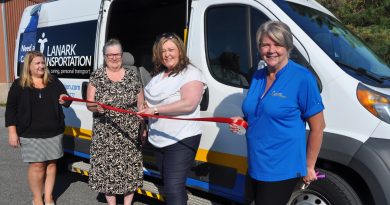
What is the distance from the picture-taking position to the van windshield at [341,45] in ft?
10.9

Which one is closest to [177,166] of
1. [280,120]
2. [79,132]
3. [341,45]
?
[280,120]

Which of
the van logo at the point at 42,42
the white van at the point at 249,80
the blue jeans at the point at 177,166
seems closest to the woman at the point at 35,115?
the white van at the point at 249,80

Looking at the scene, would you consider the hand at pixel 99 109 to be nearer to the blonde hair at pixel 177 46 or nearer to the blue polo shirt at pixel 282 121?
the blonde hair at pixel 177 46

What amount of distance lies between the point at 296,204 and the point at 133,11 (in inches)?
184

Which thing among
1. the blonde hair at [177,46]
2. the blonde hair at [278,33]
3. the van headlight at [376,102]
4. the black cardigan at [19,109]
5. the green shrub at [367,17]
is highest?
the green shrub at [367,17]

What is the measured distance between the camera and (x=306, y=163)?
8.32 ft

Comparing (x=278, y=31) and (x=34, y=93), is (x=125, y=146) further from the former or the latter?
(x=278, y=31)

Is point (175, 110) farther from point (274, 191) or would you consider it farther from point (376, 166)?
point (376, 166)

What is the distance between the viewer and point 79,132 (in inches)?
212

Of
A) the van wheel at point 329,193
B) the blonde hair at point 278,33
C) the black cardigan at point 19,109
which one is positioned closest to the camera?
the blonde hair at point 278,33

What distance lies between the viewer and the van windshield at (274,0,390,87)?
3.32 metres

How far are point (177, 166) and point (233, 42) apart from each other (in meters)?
1.25

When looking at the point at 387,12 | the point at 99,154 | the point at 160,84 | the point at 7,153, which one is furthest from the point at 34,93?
the point at 387,12

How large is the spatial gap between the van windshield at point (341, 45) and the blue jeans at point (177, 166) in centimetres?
127
